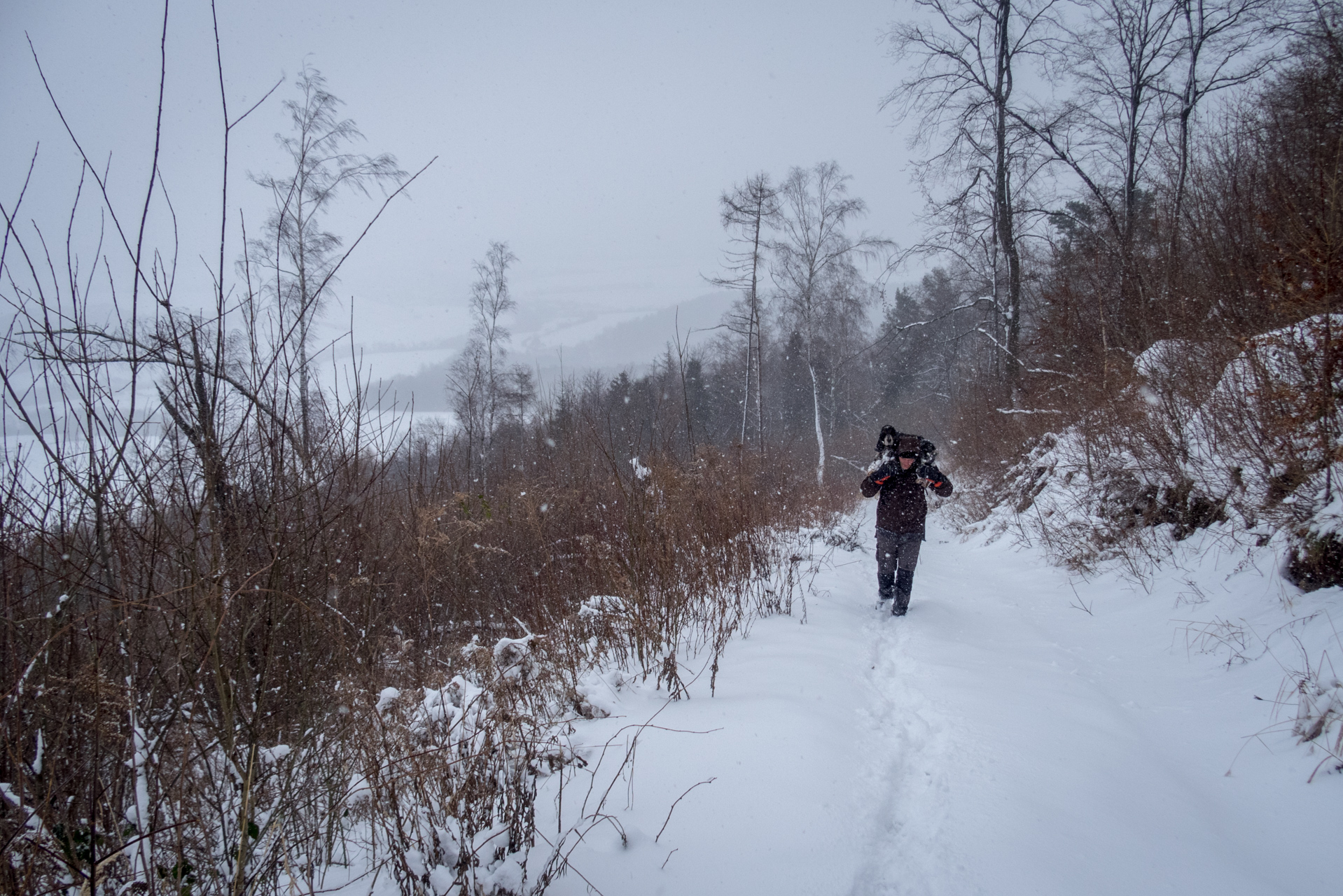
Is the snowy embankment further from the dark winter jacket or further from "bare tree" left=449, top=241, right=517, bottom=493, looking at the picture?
"bare tree" left=449, top=241, right=517, bottom=493

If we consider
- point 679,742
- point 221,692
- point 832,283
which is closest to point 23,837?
point 221,692

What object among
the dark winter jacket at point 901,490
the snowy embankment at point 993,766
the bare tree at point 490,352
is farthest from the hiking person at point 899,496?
the bare tree at point 490,352

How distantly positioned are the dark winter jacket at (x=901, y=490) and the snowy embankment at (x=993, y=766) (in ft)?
3.97

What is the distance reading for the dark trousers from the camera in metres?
4.62

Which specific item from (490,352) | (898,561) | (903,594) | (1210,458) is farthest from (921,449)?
(490,352)

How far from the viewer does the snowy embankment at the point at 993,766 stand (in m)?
1.74

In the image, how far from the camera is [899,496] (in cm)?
487

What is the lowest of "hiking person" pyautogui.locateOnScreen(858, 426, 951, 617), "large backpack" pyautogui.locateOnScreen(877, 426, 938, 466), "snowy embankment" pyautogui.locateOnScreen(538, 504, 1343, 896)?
"snowy embankment" pyautogui.locateOnScreen(538, 504, 1343, 896)

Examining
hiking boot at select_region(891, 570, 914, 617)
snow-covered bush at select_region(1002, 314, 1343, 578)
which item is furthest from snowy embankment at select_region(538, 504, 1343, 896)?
hiking boot at select_region(891, 570, 914, 617)

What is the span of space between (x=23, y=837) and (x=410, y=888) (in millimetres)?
849

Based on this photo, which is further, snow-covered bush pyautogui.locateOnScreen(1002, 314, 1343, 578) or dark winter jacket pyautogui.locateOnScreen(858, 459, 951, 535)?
dark winter jacket pyautogui.locateOnScreen(858, 459, 951, 535)

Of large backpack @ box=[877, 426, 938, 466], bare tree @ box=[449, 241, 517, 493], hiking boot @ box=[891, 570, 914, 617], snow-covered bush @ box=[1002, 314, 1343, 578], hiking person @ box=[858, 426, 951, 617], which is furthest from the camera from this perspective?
bare tree @ box=[449, 241, 517, 493]

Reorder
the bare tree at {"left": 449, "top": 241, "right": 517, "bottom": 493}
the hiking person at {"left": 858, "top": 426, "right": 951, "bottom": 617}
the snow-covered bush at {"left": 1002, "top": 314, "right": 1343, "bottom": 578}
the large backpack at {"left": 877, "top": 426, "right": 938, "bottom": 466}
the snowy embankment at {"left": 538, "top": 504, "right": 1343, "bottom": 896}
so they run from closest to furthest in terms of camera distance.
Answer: the snowy embankment at {"left": 538, "top": 504, "right": 1343, "bottom": 896} → the snow-covered bush at {"left": 1002, "top": 314, "right": 1343, "bottom": 578} → the hiking person at {"left": 858, "top": 426, "right": 951, "bottom": 617} → the large backpack at {"left": 877, "top": 426, "right": 938, "bottom": 466} → the bare tree at {"left": 449, "top": 241, "right": 517, "bottom": 493}

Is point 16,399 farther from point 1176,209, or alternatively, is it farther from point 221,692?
point 1176,209
